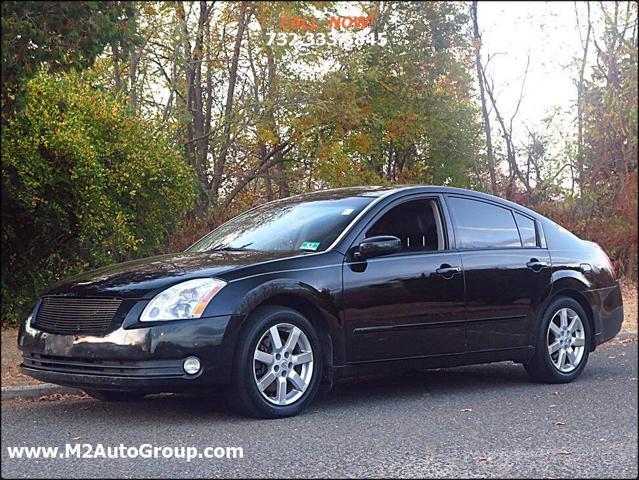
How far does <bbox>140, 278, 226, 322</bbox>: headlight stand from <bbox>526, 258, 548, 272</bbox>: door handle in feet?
9.88

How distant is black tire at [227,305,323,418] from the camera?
6.30m

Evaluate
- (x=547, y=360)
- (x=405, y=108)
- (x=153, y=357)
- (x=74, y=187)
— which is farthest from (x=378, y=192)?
(x=405, y=108)

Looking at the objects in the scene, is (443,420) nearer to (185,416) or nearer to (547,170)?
(185,416)

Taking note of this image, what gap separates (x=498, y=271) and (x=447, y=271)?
1.94 ft

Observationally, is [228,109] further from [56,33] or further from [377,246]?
[377,246]

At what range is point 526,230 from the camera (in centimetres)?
842

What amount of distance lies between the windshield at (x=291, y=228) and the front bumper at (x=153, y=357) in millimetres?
1206

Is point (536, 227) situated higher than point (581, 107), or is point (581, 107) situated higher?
point (581, 107)

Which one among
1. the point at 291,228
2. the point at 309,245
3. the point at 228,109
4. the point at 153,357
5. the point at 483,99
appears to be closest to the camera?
the point at 153,357

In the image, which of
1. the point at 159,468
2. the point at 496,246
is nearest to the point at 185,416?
the point at 159,468

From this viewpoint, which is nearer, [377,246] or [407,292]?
[377,246]

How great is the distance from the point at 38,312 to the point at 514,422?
3.36 metres

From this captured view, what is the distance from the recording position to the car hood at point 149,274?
638cm

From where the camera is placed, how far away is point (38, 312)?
22.3 feet
